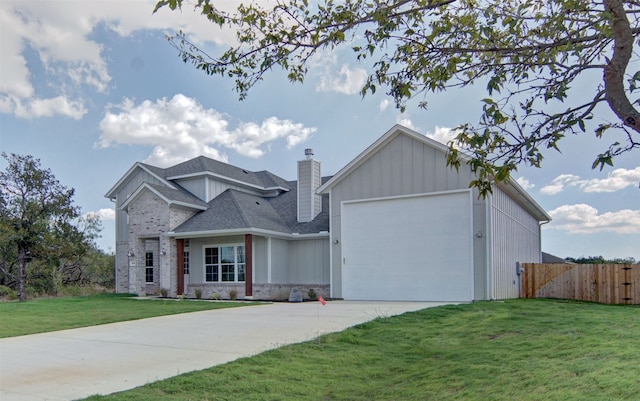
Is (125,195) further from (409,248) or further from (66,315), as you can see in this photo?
(409,248)

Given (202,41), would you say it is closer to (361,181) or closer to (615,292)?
(361,181)

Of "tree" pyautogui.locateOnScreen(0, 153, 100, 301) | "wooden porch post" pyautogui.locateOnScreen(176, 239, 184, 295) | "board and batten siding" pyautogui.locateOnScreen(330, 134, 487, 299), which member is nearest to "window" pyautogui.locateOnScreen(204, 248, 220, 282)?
→ "wooden porch post" pyautogui.locateOnScreen(176, 239, 184, 295)

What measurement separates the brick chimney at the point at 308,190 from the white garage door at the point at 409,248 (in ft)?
11.9

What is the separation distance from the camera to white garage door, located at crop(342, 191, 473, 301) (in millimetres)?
15695

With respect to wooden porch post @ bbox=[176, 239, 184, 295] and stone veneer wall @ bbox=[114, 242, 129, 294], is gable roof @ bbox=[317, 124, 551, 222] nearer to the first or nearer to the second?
wooden porch post @ bbox=[176, 239, 184, 295]

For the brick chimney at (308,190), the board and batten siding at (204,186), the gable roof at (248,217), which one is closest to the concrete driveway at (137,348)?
the gable roof at (248,217)

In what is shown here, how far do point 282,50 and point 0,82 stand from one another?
52.1 feet

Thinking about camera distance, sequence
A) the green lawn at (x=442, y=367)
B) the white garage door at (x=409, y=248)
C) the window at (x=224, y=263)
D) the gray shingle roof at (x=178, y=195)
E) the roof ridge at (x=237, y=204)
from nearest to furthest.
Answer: the green lawn at (x=442, y=367), the white garage door at (x=409, y=248), the roof ridge at (x=237, y=204), the window at (x=224, y=263), the gray shingle roof at (x=178, y=195)

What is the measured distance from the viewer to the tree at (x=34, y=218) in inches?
872

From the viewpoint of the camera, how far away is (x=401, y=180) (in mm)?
16938

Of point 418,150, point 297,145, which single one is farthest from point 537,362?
point 297,145

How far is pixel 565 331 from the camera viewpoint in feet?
26.2

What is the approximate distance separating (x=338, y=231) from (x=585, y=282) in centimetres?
916

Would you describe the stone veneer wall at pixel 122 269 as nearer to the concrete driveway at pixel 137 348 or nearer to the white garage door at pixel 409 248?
the white garage door at pixel 409 248
